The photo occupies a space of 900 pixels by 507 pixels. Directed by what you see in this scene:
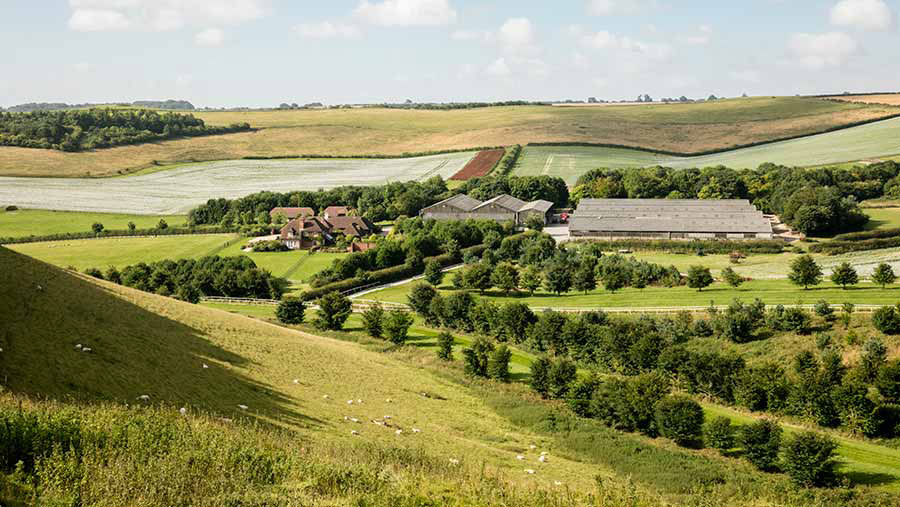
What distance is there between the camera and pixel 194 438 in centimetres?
1845

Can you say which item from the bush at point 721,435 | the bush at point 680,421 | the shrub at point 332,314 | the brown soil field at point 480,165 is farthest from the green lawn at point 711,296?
the brown soil field at point 480,165

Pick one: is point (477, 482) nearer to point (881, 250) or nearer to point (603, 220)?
point (881, 250)

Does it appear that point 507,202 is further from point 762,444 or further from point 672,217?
point 762,444

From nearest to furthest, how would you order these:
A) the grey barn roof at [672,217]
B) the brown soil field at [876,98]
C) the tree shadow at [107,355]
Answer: the tree shadow at [107,355], the grey barn roof at [672,217], the brown soil field at [876,98]

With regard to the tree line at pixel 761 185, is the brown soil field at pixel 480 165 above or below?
above

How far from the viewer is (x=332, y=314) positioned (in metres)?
57.9

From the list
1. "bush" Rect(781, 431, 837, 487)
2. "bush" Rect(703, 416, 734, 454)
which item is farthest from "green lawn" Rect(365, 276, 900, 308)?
"bush" Rect(781, 431, 837, 487)

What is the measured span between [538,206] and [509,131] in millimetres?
69944

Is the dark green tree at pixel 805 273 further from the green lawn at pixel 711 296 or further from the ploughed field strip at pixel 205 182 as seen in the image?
the ploughed field strip at pixel 205 182

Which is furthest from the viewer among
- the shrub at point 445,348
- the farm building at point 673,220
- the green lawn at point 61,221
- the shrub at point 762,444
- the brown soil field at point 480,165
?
the brown soil field at point 480,165

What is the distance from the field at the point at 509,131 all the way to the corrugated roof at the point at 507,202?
2115 inches

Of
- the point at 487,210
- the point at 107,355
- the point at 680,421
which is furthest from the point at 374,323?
the point at 487,210

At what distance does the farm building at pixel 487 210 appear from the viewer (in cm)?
10556

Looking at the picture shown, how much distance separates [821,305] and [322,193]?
83973 millimetres
